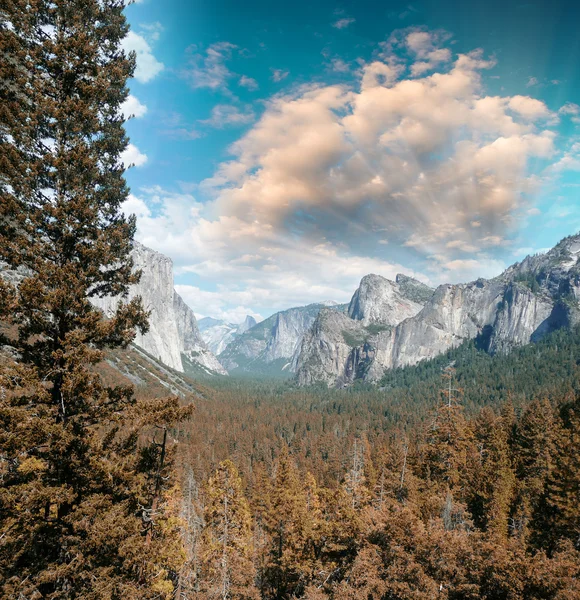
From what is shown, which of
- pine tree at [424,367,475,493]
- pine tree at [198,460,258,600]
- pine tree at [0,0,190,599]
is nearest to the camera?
pine tree at [0,0,190,599]

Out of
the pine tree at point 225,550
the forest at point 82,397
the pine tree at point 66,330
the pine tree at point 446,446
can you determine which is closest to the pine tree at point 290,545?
the pine tree at point 225,550

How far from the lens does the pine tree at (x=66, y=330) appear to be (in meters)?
8.09

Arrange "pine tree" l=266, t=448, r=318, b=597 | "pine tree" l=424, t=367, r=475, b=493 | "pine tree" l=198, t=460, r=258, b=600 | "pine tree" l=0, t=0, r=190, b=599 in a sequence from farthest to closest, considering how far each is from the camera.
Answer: "pine tree" l=424, t=367, r=475, b=493 → "pine tree" l=266, t=448, r=318, b=597 → "pine tree" l=198, t=460, r=258, b=600 → "pine tree" l=0, t=0, r=190, b=599

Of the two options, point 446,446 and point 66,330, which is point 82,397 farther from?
point 446,446

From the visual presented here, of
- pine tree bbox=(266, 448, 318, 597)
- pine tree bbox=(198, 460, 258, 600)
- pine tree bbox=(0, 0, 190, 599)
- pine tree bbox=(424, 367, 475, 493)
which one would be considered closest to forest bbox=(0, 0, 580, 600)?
pine tree bbox=(0, 0, 190, 599)

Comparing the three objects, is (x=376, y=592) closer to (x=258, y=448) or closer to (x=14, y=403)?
(x=14, y=403)

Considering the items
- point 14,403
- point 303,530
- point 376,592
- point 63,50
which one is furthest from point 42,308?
point 303,530

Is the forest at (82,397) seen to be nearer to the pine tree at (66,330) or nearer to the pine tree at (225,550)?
the pine tree at (66,330)

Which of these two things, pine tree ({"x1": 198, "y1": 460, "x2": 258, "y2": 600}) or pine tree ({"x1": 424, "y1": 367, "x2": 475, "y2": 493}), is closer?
pine tree ({"x1": 198, "y1": 460, "x2": 258, "y2": 600})

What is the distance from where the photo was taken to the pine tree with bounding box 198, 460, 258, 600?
841 inches

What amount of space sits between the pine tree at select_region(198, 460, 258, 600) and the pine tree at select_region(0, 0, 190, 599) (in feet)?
47.9

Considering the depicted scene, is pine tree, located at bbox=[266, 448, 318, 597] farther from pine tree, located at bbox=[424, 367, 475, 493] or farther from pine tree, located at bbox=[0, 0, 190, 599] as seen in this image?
pine tree, located at bbox=[0, 0, 190, 599]

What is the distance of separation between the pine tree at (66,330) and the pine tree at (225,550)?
14.6 metres

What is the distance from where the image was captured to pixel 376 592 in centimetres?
1556
